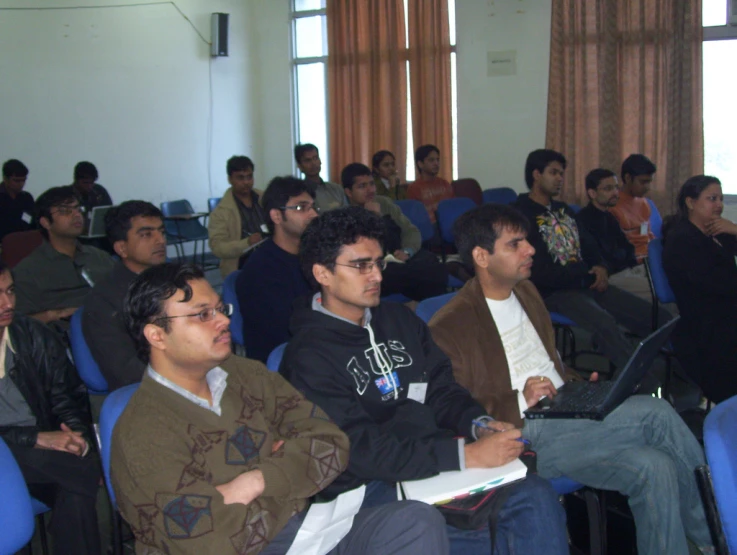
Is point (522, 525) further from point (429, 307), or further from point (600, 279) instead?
point (600, 279)

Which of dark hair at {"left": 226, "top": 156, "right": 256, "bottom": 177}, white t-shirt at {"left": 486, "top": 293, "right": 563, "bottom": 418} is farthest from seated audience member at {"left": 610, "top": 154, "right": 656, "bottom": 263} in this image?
white t-shirt at {"left": 486, "top": 293, "right": 563, "bottom": 418}

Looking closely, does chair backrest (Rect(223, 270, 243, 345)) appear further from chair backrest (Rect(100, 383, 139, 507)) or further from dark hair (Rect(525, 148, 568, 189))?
dark hair (Rect(525, 148, 568, 189))

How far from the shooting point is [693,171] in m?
7.19

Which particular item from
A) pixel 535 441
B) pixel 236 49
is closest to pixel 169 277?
pixel 535 441

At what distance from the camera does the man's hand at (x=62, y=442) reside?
2143 mm

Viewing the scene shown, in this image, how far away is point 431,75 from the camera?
8156 mm

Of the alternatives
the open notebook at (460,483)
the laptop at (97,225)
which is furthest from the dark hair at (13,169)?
the open notebook at (460,483)

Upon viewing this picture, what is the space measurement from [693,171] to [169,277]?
6.76 metres

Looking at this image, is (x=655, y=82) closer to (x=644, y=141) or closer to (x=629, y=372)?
(x=644, y=141)

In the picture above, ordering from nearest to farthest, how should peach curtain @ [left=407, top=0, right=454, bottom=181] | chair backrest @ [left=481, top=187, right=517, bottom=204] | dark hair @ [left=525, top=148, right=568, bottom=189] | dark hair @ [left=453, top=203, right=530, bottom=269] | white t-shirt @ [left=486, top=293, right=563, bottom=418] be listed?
1. white t-shirt @ [left=486, top=293, right=563, bottom=418]
2. dark hair @ [left=453, top=203, right=530, bottom=269]
3. dark hair @ [left=525, top=148, right=568, bottom=189]
4. chair backrest @ [left=481, top=187, right=517, bottom=204]
5. peach curtain @ [left=407, top=0, right=454, bottom=181]

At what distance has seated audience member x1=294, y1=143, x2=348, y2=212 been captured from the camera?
17.9 ft

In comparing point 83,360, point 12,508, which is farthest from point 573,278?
point 12,508

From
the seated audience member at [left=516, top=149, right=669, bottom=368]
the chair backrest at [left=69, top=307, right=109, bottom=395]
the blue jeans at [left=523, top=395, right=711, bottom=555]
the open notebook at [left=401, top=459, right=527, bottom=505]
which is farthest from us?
the seated audience member at [left=516, top=149, right=669, bottom=368]

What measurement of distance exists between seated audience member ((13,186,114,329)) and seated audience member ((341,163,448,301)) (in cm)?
147
